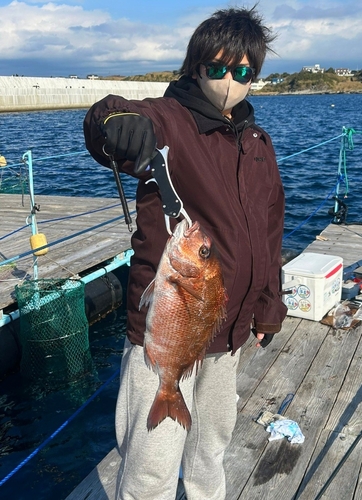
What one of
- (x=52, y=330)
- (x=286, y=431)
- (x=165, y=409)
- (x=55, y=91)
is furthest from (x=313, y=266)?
(x=55, y=91)

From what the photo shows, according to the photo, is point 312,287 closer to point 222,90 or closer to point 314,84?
point 222,90

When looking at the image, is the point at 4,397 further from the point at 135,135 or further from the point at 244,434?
the point at 135,135

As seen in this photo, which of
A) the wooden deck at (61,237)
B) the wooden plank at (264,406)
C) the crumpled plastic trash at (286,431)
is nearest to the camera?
the wooden plank at (264,406)

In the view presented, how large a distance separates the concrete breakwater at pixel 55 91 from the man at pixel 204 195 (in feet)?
213

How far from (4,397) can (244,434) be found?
3.64m

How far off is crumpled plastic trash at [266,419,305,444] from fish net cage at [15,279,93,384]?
3.16 meters

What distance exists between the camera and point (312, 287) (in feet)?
17.5

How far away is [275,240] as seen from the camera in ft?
8.93

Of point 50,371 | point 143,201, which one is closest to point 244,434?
point 143,201

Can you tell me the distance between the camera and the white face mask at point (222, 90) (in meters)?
2.30

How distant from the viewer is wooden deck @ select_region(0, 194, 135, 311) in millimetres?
7461

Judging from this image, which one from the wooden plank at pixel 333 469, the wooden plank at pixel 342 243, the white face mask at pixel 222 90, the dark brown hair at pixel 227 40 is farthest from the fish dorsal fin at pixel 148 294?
the wooden plank at pixel 342 243

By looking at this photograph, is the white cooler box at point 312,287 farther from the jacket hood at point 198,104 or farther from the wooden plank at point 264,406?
the jacket hood at point 198,104

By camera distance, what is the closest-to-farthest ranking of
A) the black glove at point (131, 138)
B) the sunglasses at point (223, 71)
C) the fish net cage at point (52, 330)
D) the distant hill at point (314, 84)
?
the black glove at point (131, 138), the sunglasses at point (223, 71), the fish net cage at point (52, 330), the distant hill at point (314, 84)
